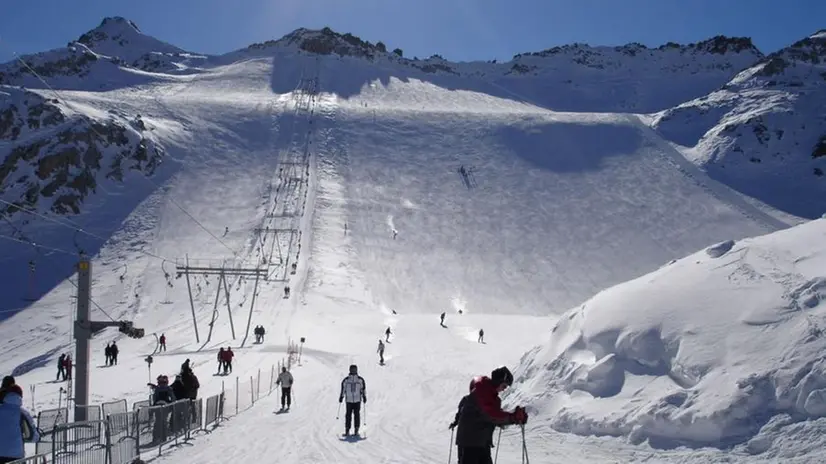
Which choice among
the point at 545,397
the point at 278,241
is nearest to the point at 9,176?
the point at 278,241

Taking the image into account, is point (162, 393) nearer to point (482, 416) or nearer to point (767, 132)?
point (482, 416)

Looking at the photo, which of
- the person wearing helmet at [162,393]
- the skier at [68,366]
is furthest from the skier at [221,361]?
the person wearing helmet at [162,393]

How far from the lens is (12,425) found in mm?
7836

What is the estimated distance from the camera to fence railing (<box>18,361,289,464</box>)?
9853mm

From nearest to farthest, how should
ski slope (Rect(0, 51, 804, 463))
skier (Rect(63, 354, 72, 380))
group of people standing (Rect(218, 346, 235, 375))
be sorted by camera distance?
ski slope (Rect(0, 51, 804, 463)) → group of people standing (Rect(218, 346, 235, 375)) → skier (Rect(63, 354, 72, 380))

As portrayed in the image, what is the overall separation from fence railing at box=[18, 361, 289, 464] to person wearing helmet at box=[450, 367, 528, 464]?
4.85m

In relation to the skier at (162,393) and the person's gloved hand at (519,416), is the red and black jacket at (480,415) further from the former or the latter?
the skier at (162,393)

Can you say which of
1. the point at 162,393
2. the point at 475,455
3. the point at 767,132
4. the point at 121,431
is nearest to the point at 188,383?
the point at 162,393

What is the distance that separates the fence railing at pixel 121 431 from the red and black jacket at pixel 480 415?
4.86 m

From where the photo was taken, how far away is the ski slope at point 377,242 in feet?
73.2

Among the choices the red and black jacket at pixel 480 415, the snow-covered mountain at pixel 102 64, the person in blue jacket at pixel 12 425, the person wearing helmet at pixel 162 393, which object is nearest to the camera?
the red and black jacket at pixel 480 415

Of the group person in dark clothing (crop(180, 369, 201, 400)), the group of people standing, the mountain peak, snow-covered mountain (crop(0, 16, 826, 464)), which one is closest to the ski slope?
snow-covered mountain (crop(0, 16, 826, 464))

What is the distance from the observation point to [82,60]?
138 m

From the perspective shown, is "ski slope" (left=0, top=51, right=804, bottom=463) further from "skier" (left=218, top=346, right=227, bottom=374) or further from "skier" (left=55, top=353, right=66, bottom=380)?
"skier" (left=55, top=353, right=66, bottom=380)
